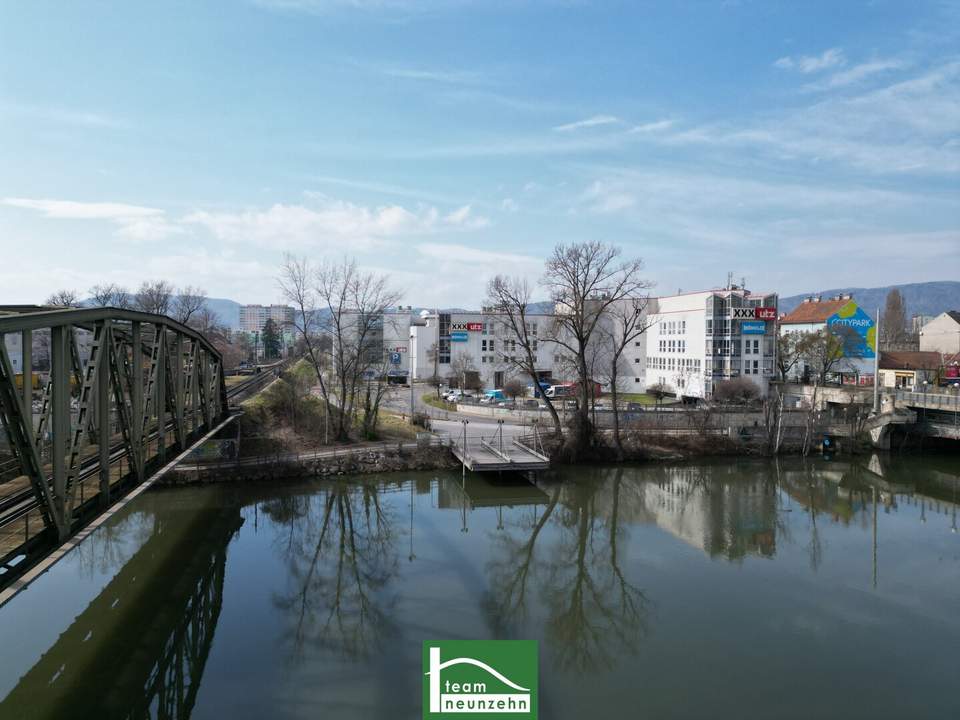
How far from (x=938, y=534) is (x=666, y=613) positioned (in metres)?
12.8

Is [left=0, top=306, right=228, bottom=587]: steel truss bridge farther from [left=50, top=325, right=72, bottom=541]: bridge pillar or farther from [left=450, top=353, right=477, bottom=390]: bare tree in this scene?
[left=450, top=353, right=477, bottom=390]: bare tree

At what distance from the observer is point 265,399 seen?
3388 cm

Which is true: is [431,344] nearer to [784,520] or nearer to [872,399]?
[872,399]

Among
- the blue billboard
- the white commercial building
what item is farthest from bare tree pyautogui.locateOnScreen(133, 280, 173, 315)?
the blue billboard

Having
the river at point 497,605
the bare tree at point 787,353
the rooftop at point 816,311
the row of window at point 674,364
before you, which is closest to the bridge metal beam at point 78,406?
the river at point 497,605

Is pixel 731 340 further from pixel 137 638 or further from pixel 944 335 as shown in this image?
pixel 137 638

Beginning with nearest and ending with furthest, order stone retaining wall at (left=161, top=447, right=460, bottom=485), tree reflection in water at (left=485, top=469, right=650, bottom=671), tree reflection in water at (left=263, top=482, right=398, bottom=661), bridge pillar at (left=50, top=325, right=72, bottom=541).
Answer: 1. bridge pillar at (left=50, top=325, right=72, bottom=541)
2. tree reflection in water at (left=485, top=469, right=650, bottom=671)
3. tree reflection in water at (left=263, top=482, right=398, bottom=661)
4. stone retaining wall at (left=161, top=447, right=460, bottom=485)

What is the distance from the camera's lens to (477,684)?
9828 millimetres

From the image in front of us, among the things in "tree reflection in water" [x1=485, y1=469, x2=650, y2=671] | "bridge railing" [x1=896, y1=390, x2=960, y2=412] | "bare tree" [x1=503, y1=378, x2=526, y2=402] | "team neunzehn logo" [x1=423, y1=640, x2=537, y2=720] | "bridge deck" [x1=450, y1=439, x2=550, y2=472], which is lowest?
"tree reflection in water" [x1=485, y1=469, x2=650, y2=671]

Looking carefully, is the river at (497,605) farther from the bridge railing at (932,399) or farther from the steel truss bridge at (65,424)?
the bridge railing at (932,399)

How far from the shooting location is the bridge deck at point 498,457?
26984 millimetres

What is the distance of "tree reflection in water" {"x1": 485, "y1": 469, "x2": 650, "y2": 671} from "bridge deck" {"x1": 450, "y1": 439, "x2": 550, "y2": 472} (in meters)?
2.38

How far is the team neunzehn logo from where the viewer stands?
373 inches

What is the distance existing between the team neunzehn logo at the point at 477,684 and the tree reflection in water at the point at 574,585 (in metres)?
2.30
